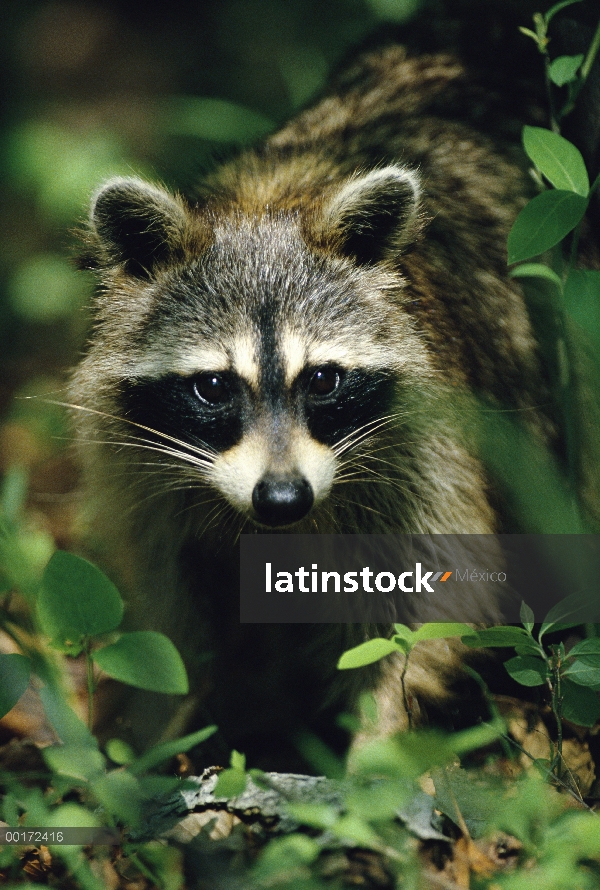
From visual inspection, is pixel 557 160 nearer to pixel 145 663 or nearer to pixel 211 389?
pixel 211 389

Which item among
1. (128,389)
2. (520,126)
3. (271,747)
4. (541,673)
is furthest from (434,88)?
(271,747)

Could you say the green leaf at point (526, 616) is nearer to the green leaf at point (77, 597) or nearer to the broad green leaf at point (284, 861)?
the broad green leaf at point (284, 861)

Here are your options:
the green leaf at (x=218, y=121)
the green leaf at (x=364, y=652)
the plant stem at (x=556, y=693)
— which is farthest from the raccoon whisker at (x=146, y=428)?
the green leaf at (x=218, y=121)

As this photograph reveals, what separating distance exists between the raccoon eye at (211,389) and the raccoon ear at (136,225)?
321 mm

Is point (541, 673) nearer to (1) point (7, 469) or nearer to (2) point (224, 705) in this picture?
(2) point (224, 705)

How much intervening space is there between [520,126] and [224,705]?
5.90ft

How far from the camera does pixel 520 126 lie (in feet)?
8.21

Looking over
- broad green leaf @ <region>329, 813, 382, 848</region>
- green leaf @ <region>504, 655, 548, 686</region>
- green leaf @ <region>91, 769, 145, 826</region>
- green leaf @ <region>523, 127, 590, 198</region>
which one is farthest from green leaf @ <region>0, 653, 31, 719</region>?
green leaf @ <region>523, 127, 590, 198</region>

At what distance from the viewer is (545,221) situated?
5.55 ft

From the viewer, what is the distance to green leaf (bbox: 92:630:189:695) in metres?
1.54

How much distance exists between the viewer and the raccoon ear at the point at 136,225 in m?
1.95

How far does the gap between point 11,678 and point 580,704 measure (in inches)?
41.1

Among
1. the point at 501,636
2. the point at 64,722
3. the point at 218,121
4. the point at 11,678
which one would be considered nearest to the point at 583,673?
the point at 501,636

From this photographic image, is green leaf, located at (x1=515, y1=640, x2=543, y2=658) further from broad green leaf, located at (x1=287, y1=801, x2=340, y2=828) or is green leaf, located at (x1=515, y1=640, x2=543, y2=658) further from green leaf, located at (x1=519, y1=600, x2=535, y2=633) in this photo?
broad green leaf, located at (x1=287, y1=801, x2=340, y2=828)
